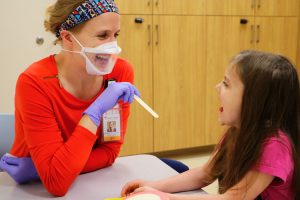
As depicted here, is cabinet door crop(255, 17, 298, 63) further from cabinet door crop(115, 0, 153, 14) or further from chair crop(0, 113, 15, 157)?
chair crop(0, 113, 15, 157)

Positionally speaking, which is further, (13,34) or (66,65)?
(13,34)

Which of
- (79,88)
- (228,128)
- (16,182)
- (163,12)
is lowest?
(16,182)

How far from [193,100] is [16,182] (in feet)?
7.01

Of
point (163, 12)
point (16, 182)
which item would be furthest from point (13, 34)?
point (16, 182)

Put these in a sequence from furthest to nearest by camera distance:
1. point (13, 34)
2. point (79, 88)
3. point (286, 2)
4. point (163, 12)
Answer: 1. point (286, 2)
2. point (163, 12)
3. point (13, 34)
4. point (79, 88)

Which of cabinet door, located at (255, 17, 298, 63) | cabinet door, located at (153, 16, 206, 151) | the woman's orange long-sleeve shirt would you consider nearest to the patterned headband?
the woman's orange long-sleeve shirt

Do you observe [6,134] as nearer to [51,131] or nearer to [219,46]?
[51,131]

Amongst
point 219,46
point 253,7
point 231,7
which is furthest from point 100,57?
point 253,7

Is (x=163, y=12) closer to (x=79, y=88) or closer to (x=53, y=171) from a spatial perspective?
(x=79, y=88)

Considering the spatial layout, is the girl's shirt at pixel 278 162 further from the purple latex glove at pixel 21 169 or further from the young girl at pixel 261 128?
the purple latex glove at pixel 21 169

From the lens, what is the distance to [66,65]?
4.30ft

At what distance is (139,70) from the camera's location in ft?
9.52

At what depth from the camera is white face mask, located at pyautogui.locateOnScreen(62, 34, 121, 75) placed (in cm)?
127

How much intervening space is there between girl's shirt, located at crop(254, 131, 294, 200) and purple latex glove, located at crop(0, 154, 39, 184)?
72 centimetres
